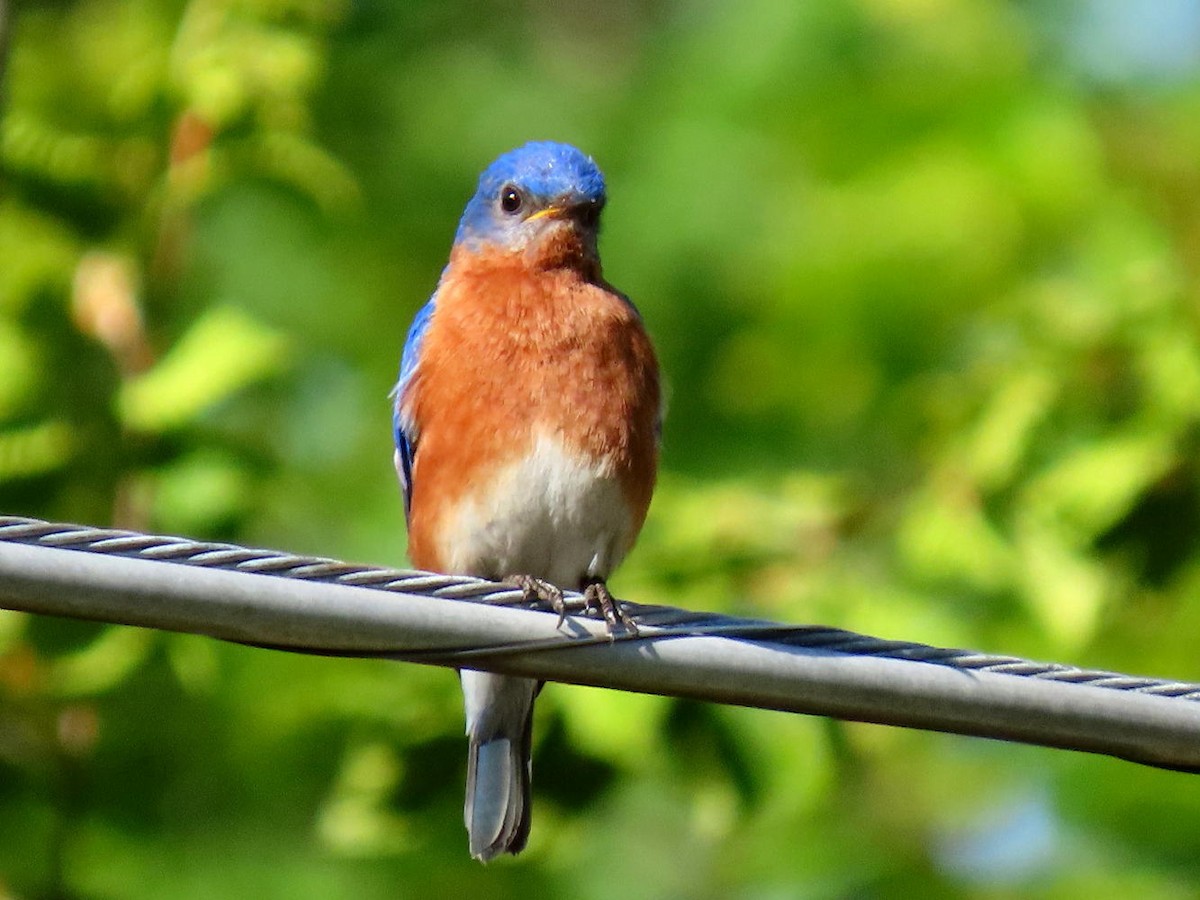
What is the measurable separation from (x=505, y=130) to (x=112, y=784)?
547 cm

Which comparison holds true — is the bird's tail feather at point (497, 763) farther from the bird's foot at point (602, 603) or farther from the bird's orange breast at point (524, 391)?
the bird's foot at point (602, 603)

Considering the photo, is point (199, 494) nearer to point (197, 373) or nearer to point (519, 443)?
point (197, 373)

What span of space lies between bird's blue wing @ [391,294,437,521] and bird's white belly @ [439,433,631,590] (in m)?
0.42

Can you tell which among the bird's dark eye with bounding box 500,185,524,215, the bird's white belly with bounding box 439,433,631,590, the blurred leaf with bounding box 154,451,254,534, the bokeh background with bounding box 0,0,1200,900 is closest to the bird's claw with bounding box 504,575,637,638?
the bird's white belly with bounding box 439,433,631,590

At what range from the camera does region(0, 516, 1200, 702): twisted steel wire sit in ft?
10.2

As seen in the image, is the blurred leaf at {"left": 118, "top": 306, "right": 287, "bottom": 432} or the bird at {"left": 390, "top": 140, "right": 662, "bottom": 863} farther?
the blurred leaf at {"left": 118, "top": 306, "right": 287, "bottom": 432}

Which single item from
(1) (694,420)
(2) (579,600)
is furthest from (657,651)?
(1) (694,420)

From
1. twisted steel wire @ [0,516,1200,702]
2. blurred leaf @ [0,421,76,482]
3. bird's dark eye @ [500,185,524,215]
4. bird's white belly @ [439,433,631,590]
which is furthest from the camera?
bird's dark eye @ [500,185,524,215]

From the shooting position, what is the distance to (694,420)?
29.8 ft

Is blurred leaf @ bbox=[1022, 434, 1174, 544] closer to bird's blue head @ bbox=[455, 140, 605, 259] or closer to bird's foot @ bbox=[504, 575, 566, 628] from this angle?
bird's blue head @ bbox=[455, 140, 605, 259]

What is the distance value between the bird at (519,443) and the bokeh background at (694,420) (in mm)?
193

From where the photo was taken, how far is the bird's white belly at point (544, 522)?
527cm

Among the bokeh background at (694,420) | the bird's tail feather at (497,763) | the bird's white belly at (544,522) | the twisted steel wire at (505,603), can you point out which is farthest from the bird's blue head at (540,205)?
the twisted steel wire at (505,603)

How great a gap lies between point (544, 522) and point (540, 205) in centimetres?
131
